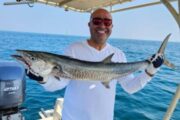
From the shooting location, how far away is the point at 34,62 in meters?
1.82

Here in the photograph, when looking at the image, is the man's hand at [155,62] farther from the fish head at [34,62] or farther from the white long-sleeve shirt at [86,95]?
the fish head at [34,62]

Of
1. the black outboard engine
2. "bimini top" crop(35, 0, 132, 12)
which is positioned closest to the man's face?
the black outboard engine

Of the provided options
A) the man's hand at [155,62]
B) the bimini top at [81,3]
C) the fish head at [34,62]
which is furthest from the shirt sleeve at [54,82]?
the bimini top at [81,3]

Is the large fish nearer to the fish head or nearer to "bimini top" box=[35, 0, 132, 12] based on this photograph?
the fish head

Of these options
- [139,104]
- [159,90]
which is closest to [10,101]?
[139,104]

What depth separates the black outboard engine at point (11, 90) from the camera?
8.06ft

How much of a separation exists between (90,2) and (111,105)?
72.7 inches

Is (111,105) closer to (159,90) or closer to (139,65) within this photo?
(139,65)

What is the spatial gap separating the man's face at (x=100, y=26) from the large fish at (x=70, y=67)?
0.25m

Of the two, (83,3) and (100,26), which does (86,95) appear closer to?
(100,26)

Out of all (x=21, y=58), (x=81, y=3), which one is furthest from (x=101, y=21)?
(x=81, y=3)

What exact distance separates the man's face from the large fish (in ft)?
0.82

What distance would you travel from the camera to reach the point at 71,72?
1984 mm

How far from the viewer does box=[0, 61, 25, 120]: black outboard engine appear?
8.06 feet
